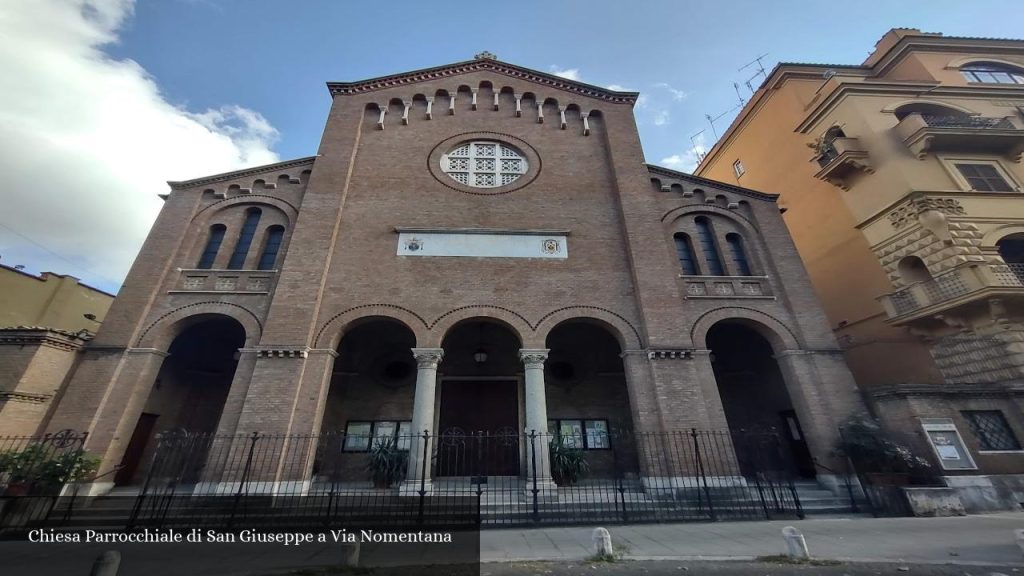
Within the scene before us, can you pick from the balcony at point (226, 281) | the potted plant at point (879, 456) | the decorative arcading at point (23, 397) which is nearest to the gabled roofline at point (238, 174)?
the balcony at point (226, 281)

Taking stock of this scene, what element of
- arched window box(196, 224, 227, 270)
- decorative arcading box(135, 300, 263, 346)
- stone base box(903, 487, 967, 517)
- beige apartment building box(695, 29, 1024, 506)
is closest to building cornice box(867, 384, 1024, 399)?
beige apartment building box(695, 29, 1024, 506)

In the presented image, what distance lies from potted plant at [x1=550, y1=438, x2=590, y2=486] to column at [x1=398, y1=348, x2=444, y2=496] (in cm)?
331

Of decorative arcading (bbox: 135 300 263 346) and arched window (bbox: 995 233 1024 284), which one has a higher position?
arched window (bbox: 995 233 1024 284)

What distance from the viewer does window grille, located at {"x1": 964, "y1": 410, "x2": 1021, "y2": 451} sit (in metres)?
9.95

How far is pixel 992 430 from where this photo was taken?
10086 mm

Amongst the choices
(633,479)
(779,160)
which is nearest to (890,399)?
(633,479)

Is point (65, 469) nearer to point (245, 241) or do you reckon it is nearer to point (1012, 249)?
point (245, 241)

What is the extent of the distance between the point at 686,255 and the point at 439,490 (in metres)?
11.0

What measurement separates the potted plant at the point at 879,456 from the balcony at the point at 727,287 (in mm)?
4453

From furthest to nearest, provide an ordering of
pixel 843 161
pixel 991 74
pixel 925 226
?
pixel 991 74 → pixel 843 161 → pixel 925 226

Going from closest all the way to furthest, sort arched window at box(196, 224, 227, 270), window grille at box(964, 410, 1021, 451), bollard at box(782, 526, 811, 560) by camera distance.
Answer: bollard at box(782, 526, 811, 560)
window grille at box(964, 410, 1021, 451)
arched window at box(196, 224, 227, 270)

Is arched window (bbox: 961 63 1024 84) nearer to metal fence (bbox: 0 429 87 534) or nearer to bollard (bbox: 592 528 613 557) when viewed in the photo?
bollard (bbox: 592 528 613 557)

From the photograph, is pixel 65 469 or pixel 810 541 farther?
pixel 65 469

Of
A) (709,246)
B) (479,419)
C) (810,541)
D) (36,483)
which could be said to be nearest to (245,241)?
(36,483)
